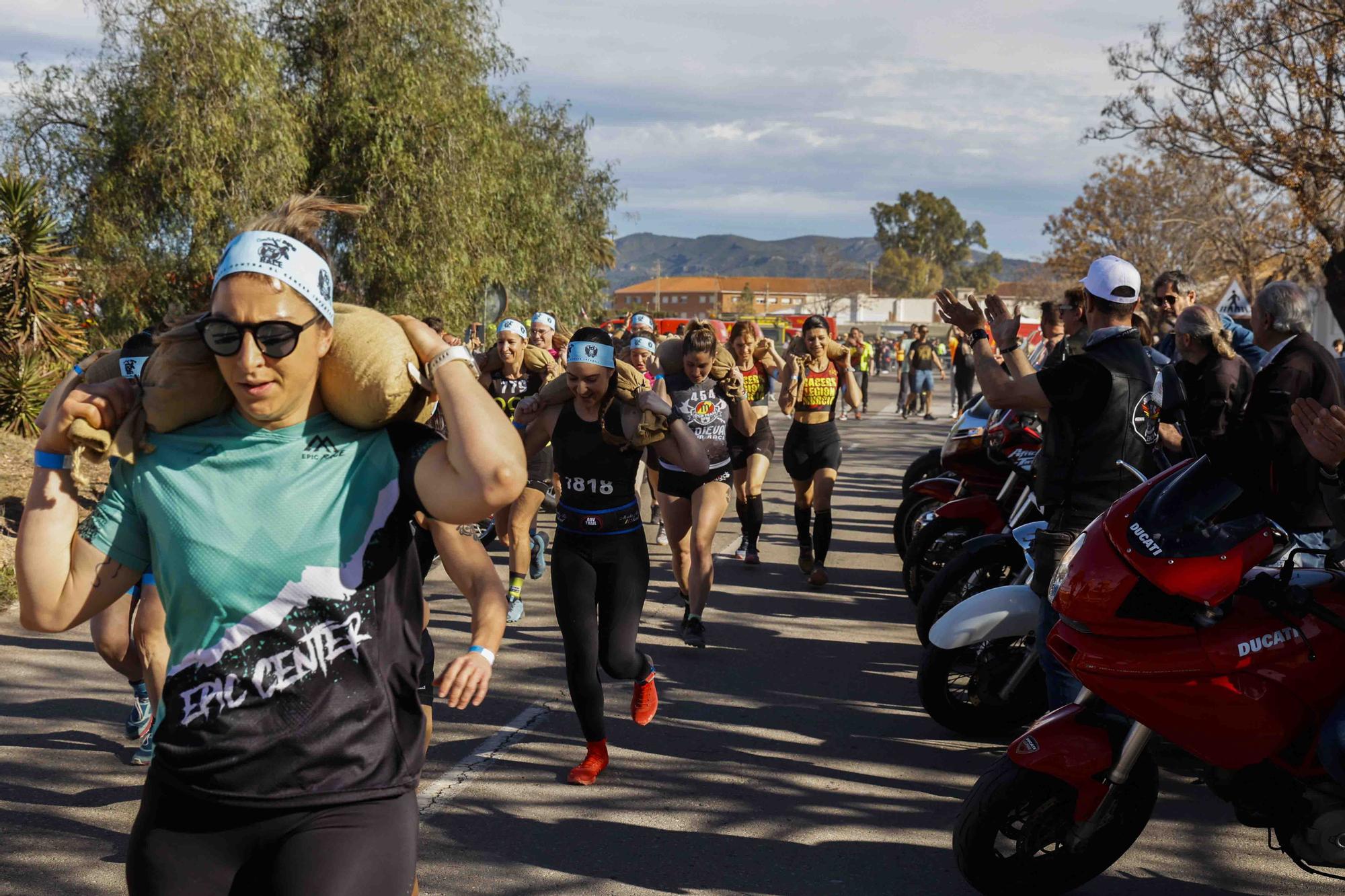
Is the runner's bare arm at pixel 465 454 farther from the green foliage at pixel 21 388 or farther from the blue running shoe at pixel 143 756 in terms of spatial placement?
the green foliage at pixel 21 388

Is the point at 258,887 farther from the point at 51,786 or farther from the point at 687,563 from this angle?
the point at 687,563

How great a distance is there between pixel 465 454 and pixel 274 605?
0.44m

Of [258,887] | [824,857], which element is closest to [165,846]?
[258,887]

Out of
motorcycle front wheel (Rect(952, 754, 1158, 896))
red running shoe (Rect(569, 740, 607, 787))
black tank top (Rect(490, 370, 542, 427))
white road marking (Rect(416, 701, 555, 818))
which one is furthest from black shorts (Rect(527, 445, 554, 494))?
motorcycle front wheel (Rect(952, 754, 1158, 896))

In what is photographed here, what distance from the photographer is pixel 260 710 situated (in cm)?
232

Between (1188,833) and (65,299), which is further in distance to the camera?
(65,299)

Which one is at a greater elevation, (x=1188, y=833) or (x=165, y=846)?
(x=165, y=846)

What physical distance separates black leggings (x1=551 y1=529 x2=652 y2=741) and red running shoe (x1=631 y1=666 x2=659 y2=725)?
0.17m

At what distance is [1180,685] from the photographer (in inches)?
144

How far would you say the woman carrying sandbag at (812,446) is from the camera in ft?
31.8

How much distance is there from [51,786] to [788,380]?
20.1ft

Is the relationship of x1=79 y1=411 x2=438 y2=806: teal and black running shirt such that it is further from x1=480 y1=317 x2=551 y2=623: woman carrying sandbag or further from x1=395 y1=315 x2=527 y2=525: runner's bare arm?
x1=480 y1=317 x2=551 y2=623: woman carrying sandbag

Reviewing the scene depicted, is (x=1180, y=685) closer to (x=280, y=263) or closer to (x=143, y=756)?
(x=280, y=263)

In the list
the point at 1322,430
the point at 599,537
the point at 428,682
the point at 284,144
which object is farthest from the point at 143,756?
the point at 284,144
